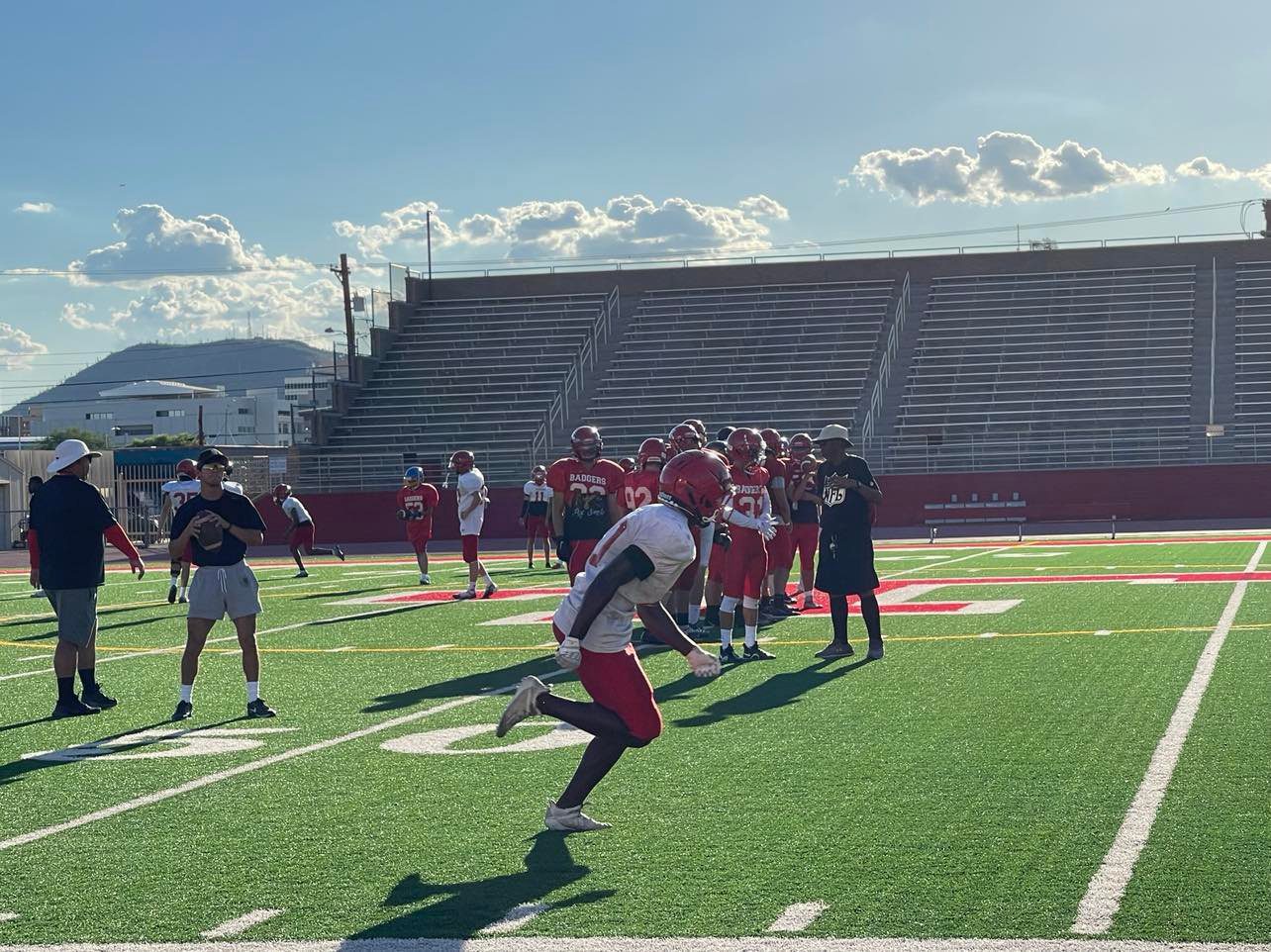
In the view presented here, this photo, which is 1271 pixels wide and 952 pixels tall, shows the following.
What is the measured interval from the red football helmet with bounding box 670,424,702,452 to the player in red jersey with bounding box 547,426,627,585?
82cm

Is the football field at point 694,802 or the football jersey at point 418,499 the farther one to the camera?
the football jersey at point 418,499

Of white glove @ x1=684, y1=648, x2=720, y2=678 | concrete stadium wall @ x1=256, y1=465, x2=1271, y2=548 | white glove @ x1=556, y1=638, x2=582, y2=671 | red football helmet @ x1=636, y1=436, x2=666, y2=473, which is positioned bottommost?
concrete stadium wall @ x1=256, y1=465, x2=1271, y2=548

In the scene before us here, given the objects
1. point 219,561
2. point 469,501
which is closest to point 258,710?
point 219,561

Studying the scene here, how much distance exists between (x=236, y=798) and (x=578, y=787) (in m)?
1.85

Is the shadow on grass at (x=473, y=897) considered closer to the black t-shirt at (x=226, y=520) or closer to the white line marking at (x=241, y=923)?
the white line marking at (x=241, y=923)

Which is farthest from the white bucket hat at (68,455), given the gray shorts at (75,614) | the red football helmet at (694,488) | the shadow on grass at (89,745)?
the red football helmet at (694,488)

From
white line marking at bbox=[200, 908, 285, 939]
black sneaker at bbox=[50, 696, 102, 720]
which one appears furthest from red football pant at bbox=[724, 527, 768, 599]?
white line marking at bbox=[200, 908, 285, 939]

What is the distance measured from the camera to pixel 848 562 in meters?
12.1

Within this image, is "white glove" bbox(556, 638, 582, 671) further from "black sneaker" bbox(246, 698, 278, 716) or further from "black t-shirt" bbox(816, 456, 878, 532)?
"black t-shirt" bbox(816, 456, 878, 532)

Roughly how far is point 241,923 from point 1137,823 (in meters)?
3.44

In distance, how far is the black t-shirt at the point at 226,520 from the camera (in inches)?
391

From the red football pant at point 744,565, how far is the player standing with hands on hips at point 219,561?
3907 millimetres

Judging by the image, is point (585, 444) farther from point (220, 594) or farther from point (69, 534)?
point (69, 534)

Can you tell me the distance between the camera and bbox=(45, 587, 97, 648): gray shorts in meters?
10.4
